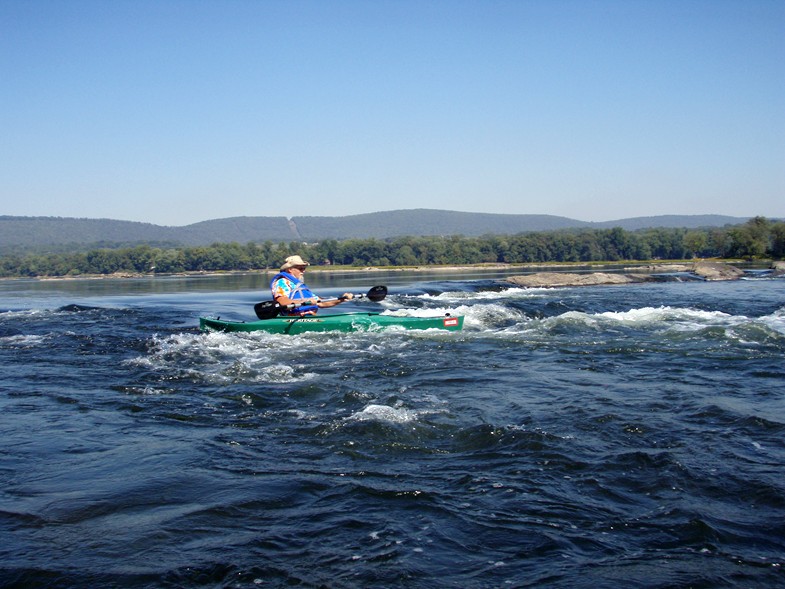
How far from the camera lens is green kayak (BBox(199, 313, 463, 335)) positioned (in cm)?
1593

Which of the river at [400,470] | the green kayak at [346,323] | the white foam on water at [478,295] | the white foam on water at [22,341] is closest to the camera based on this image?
the river at [400,470]

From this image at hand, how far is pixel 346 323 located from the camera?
16.0 meters

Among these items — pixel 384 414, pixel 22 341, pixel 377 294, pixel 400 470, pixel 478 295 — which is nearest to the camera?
pixel 400 470

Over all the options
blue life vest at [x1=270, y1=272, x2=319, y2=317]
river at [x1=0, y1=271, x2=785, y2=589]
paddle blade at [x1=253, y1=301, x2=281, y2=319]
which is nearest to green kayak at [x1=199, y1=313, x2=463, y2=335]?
paddle blade at [x1=253, y1=301, x2=281, y2=319]

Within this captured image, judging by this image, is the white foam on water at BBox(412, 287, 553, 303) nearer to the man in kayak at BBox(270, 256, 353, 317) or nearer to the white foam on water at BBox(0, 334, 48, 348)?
the man in kayak at BBox(270, 256, 353, 317)

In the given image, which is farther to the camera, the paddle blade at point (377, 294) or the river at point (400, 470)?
the paddle blade at point (377, 294)

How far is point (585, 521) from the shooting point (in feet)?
16.2

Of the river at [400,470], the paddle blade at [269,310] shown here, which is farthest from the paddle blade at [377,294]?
the river at [400,470]

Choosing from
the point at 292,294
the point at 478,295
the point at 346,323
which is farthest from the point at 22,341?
the point at 478,295

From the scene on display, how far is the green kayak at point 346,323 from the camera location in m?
15.9

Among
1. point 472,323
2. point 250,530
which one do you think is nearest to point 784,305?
point 472,323

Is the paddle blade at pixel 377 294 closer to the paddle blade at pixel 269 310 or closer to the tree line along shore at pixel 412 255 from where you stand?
the paddle blade at pixel 269 310

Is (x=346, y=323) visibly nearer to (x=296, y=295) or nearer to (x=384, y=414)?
(x=296, y=295)

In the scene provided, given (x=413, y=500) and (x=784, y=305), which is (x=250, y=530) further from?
(x=784, y=305)
